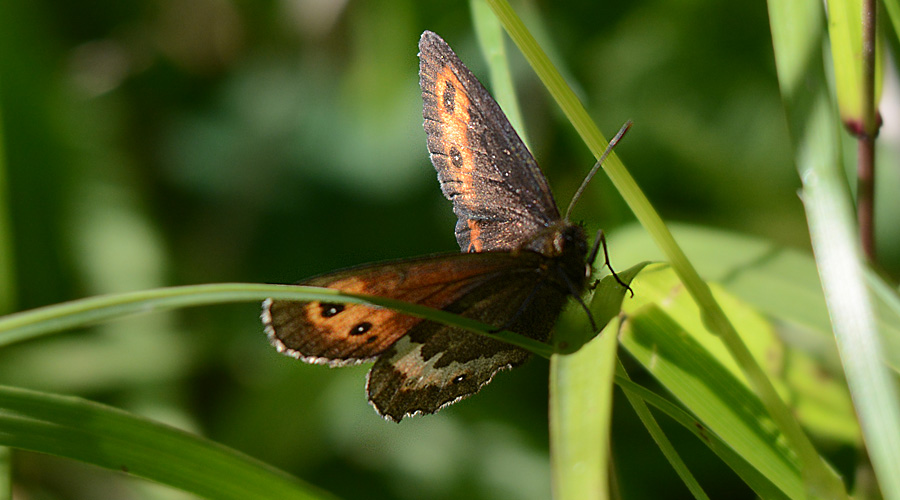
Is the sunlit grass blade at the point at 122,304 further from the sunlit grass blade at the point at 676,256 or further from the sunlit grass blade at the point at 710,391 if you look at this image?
the sunlit grass blade at the point at 710,391

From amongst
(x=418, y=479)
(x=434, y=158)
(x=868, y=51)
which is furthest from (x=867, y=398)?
(x=418, y=479)

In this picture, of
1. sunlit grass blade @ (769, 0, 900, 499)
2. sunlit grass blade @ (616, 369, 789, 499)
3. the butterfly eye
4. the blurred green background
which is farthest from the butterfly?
the blurred green background

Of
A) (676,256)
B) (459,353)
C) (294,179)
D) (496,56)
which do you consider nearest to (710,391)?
(676,256)

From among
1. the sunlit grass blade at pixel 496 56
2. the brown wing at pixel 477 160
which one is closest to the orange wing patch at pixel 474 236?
the brown wing at pixel 477 160

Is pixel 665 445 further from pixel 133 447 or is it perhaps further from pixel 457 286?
pixel 133 447

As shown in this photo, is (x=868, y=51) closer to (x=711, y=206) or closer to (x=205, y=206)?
(x=711, y=206)

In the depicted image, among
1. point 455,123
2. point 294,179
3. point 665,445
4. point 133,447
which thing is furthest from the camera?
point 294,179
